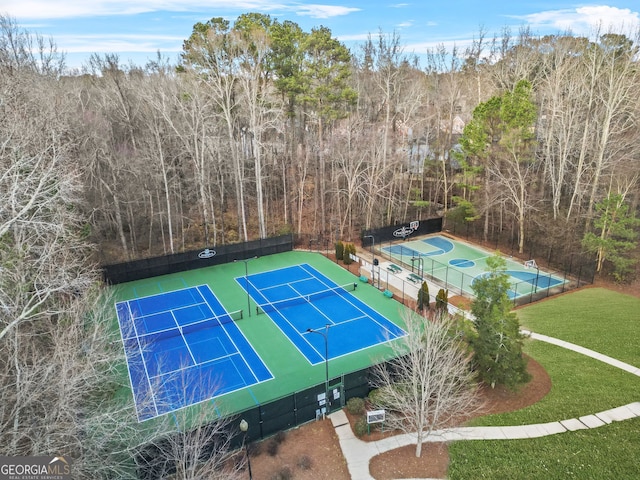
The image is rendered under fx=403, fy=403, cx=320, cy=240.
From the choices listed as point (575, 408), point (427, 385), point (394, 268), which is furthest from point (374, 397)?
point (394, 268)

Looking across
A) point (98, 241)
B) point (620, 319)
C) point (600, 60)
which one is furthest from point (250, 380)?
point (600, 60)

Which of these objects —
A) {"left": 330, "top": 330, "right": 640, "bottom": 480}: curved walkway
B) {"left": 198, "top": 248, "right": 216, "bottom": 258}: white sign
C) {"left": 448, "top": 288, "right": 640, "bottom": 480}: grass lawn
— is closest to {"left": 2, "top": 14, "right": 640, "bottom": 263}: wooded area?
{"left": 198, "top": 248, "right": 216, "bottom": 258}: white sign

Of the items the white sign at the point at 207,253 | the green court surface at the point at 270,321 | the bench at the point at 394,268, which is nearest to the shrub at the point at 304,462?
the green court surface at the point at 270,321

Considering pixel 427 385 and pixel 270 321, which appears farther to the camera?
pixel 270 321

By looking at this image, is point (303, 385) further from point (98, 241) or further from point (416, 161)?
point (416, 161)

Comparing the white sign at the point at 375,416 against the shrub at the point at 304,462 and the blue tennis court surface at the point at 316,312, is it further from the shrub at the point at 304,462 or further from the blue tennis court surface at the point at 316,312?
the blue tennis court surface at the point at 316,312

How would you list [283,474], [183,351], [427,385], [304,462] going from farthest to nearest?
[183,351] → [304,462] → [283,474] → [427,385]

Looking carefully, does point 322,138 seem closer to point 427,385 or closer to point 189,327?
point 189,327
